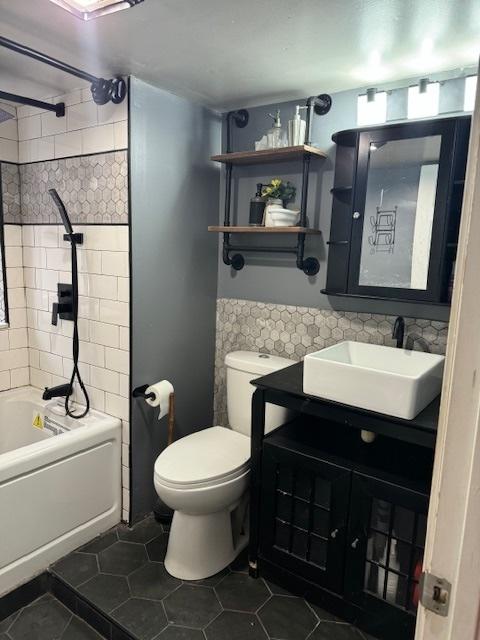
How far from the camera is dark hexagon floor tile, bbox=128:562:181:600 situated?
1.83m

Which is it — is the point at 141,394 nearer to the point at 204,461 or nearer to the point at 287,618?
the point at 204,461

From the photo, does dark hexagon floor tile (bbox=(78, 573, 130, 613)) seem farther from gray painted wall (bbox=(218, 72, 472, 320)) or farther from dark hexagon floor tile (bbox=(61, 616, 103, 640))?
gray painted wall (bbox=(218, 72, 472, 320))

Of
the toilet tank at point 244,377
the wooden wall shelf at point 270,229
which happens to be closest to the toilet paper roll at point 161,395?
the toilet tank at point 244,377

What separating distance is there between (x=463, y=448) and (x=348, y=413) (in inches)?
40.8

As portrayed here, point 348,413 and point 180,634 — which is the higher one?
point 348,413

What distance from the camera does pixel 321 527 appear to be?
5.81 ft

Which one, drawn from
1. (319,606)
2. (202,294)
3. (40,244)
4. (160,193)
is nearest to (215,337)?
(202,294)

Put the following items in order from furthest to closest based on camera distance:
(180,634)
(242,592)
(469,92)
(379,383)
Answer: (242,592) → (469,92) → (180,634) → (379,383)

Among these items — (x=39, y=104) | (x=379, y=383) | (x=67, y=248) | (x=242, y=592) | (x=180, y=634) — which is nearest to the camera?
(x=379, y=383)

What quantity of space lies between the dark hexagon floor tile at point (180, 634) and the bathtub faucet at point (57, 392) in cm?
122

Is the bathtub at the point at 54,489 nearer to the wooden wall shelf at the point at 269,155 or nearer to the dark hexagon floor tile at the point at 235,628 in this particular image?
the dark hexagon floor tile at the point at 235,628

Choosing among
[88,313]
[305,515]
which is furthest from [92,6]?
[305,515]

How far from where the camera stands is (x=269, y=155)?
213 centimetres

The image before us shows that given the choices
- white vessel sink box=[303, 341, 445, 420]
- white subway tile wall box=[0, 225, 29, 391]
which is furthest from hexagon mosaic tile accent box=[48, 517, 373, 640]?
white subway tile wall box=[0, 225, 29, 391]
